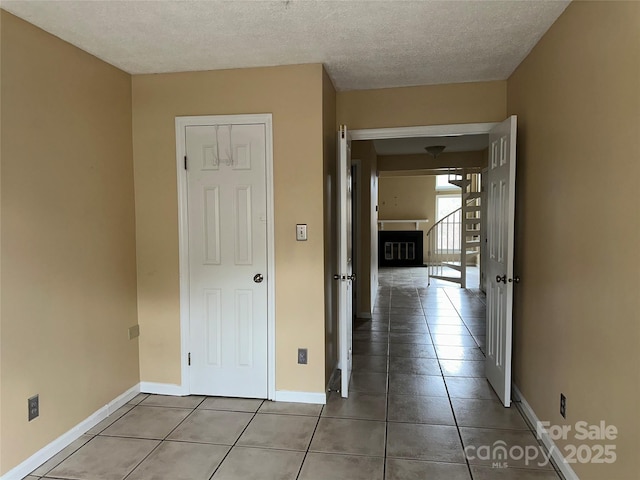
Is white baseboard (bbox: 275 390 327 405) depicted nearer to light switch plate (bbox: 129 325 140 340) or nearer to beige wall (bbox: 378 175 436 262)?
light switch plate (bbox: 129 325 140 340)

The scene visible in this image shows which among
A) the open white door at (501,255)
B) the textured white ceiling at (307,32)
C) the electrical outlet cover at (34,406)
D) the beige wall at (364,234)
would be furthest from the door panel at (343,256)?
the beige wall at (364,234)

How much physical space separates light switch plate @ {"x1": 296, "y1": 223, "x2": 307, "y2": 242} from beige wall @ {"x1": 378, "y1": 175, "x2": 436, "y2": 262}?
28.8 feet

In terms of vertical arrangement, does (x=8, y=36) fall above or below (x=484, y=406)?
above

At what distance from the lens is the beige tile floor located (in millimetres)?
2230

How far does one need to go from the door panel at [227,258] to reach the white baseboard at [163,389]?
9 cm


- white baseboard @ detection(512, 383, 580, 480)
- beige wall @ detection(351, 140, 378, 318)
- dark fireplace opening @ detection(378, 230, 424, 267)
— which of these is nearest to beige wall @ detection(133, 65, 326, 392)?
white baseboard @ detection(512, 383, 580, 480)

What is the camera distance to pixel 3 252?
207cm

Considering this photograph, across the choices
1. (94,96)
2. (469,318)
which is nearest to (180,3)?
(94,96)

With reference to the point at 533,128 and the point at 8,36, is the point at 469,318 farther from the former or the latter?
the point at 8,36

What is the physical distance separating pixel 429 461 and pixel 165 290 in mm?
2174

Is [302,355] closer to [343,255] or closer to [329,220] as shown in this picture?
[343,255]

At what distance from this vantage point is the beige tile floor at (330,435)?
2.23m

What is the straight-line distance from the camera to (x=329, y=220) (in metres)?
3.25

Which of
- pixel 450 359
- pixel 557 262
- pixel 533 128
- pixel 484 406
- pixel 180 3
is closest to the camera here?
pixel 180 3
